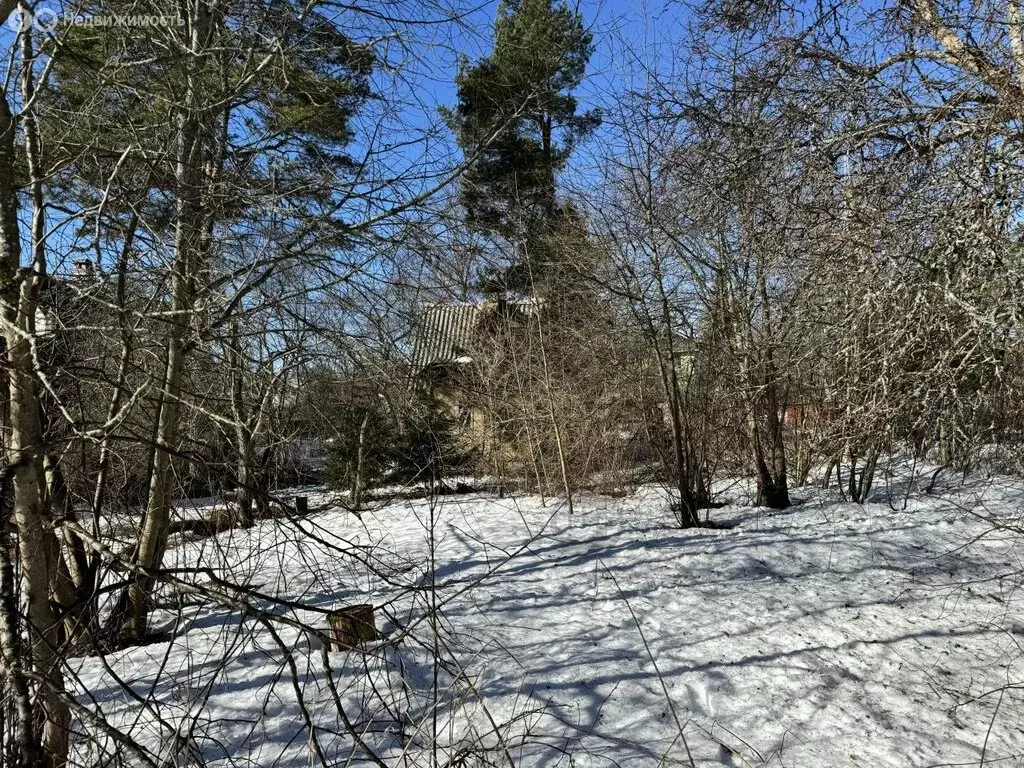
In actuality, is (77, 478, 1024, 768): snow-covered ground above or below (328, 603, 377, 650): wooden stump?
below

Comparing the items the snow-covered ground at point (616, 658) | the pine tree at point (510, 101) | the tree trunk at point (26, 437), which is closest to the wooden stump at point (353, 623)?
the snow-covered ground at point (616, 658)

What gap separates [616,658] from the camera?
447cm

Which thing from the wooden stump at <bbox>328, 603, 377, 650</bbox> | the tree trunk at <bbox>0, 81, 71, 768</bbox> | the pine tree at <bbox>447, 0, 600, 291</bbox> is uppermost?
the pine tree at <bbox>447, 0, 600, 291</bbox>

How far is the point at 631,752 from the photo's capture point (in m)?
3.44

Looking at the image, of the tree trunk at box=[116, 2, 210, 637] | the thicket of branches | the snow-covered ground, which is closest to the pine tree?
the thicket of branches

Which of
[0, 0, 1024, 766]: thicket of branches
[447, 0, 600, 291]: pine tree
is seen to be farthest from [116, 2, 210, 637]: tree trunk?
[447, 0, 600, 291]: pine tree

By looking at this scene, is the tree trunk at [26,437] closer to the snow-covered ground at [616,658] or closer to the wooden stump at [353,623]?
the snow-covered ground at [616,658]

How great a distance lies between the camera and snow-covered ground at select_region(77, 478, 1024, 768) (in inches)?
112

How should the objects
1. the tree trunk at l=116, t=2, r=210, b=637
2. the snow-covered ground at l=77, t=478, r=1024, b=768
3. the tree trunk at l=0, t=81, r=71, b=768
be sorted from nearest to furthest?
the tree trunk at l=0, t=81, r=71, b=768
the snow-covered ground at l=77, t=478, r=1024, b=768
the tree trunk at l=116, t=2, r=210, b=637

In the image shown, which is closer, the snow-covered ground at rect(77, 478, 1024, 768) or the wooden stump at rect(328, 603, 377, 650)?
the wooden stump at rect(328, 603, 377, 650)

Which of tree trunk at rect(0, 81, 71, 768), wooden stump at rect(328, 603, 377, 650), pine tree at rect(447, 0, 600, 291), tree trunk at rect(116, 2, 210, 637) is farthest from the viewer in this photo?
pine tree at rect(447, 0, 600, 291)

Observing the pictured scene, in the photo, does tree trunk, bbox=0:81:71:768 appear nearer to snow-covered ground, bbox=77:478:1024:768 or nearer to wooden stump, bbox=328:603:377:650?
snow-covered ground, bbox=77:478:1024:768

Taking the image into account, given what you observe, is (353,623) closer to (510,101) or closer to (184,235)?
(184,235)

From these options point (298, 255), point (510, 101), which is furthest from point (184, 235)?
point (510, 101)
